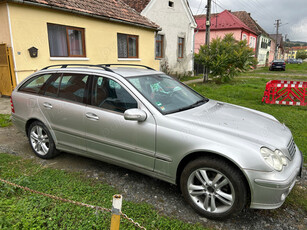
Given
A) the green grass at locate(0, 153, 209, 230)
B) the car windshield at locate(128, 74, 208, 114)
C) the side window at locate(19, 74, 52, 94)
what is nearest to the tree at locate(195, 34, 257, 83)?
the car windshield at locate(128, 74, 208, 114)

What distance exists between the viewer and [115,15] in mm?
→ 11547

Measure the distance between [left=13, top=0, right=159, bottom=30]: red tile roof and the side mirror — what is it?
7.24 m

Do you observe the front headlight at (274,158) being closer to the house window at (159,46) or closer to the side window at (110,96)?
the side window at (110,96)

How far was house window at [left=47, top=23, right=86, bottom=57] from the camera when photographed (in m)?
9.38

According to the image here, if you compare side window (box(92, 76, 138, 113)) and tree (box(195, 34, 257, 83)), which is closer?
side window (box(92, 76, 138, 113))

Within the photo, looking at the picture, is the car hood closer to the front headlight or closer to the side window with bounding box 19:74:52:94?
the front headlight

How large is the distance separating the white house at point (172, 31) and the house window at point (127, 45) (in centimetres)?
250

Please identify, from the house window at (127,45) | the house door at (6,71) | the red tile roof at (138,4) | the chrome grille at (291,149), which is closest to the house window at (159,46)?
the red tile roof at (138,4)

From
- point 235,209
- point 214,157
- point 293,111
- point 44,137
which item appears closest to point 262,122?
point 214,157

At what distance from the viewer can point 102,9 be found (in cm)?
1122

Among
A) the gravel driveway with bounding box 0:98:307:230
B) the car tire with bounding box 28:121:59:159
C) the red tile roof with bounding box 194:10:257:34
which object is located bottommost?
the gravel driveway with bounding box 0:98:307:230

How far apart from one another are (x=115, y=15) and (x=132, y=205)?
34.5 ft

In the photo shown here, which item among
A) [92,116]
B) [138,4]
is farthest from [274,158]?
[138,4]

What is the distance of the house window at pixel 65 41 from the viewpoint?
30.8ft
